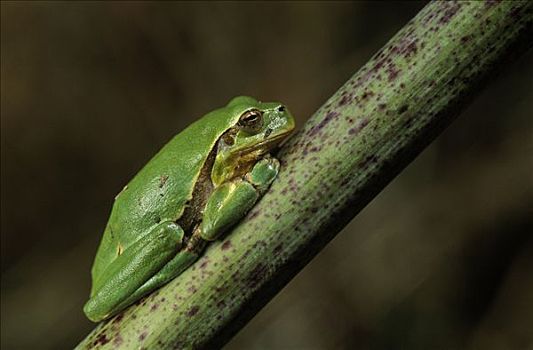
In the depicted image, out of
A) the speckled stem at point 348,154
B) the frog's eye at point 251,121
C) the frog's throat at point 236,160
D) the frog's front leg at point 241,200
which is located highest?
the frog's eye at point 251,121

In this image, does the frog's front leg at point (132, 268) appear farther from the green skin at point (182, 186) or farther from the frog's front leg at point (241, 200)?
the frog's front leg at point (241, 200)

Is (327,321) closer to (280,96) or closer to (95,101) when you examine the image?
(280,96)

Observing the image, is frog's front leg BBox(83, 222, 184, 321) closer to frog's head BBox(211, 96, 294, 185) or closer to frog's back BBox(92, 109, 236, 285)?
frog's back BBox(92, 109, 236, 285)

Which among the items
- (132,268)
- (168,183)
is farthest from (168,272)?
(168,183)

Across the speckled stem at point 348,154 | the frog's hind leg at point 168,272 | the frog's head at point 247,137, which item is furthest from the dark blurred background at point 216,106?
the speckled stem at point 348,154

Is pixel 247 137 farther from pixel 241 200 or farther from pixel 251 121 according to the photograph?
pixel 241 200
